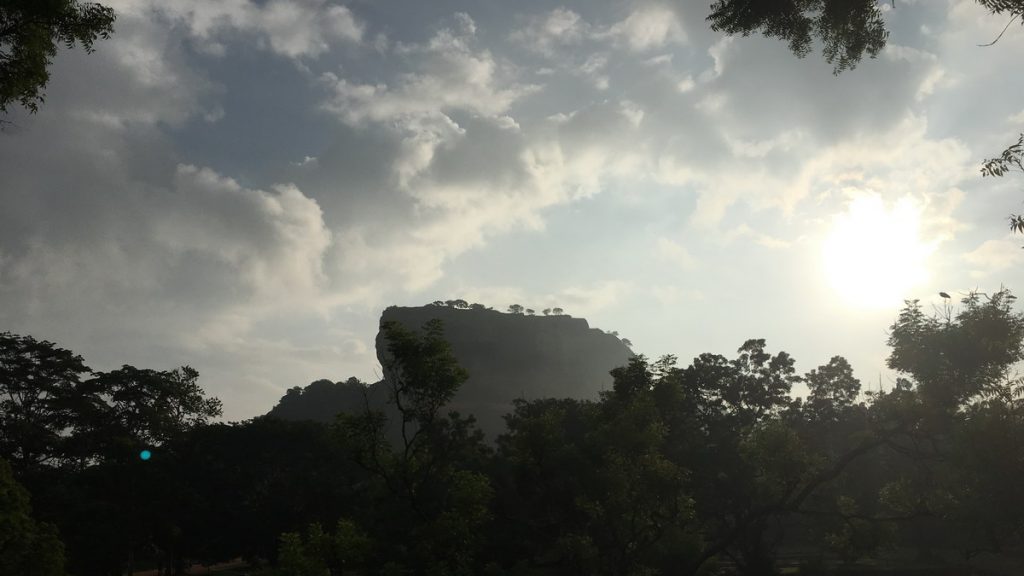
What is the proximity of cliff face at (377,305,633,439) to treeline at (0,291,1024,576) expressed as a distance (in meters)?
107

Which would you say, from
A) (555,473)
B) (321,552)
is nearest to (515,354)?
(555,473)

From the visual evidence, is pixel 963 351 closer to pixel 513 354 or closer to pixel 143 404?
pixel 143 404

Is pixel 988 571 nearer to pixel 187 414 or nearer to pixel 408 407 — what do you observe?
pixel 408 407

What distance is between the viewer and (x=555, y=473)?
19.2m

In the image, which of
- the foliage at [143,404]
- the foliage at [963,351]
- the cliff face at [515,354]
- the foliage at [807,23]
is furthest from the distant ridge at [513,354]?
the foliage at [807,23]

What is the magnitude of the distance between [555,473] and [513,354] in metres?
146

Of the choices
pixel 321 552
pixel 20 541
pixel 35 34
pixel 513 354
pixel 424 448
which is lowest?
pixel 321 552

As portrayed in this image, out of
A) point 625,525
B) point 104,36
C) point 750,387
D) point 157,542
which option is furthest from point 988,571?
point 157,542

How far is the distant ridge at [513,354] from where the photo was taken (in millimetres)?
156000

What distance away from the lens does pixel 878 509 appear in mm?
40281

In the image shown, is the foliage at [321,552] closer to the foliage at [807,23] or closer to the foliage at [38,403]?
the foliage at [807,23]

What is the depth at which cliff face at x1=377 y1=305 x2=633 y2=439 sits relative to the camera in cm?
15762

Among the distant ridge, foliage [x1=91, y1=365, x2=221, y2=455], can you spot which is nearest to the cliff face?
the distant ridge

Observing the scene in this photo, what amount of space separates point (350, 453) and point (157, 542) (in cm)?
3262
